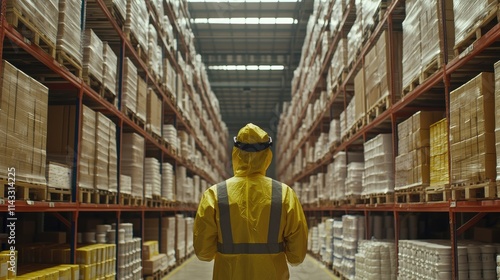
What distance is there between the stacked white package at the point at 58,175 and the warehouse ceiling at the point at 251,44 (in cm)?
1068

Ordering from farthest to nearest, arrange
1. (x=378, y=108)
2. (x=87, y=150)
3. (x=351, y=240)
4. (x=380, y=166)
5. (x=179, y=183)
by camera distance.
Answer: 1. (x=179, y=183)
2. (x=351, y=240)
3. (x=378, y=108)
4. (x=380, y=166)
5. (x=87, y=150)

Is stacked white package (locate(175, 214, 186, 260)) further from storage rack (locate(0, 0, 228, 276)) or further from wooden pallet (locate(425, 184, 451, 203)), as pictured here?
wooden pallet (locate(425, 184, 451, 203))

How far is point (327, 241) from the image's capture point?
10805 millimetres

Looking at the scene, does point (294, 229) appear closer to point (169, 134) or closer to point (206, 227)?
point (206, 227)

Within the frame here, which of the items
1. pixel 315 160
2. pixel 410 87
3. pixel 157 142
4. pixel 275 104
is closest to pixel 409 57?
pixel 410 87

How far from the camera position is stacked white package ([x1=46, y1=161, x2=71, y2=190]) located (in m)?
Result: 4.72

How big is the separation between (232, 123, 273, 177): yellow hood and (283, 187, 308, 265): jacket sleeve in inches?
12.0

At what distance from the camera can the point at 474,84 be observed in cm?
409

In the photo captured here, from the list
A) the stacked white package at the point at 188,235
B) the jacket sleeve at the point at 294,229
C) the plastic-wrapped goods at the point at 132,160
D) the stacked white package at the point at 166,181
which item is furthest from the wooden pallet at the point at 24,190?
the stacked white package at the point at 188,235

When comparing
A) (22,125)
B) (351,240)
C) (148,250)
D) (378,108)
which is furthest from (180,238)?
(22,125)

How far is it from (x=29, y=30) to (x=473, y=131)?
12.1 feet

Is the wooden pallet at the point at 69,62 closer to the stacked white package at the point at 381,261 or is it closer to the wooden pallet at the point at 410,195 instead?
the wooden pallet at the point at 410,195

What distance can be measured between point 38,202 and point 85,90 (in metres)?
1.62

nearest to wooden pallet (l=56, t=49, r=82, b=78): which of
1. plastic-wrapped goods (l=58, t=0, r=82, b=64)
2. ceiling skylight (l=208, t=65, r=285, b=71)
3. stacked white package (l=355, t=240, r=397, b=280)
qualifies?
plastic-wrapped goods (l=58, t=0, r=82, b=64)
